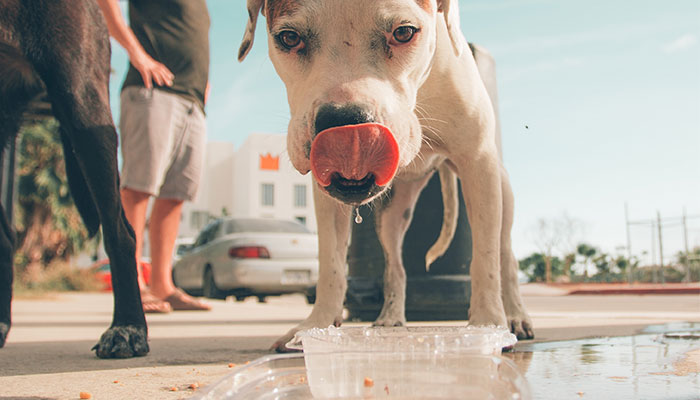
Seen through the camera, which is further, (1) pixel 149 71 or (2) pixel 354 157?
(1) pixel 149 71

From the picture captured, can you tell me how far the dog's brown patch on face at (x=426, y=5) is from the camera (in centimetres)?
207

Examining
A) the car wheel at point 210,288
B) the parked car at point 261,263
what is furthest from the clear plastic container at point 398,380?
the car wheel at point 210,288

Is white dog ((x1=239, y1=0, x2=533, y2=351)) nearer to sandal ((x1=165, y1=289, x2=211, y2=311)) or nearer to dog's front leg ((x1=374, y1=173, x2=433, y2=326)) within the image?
dog's front leg ((x1=374, y1=173, x2=433, y2=326))

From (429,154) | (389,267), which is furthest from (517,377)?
(389,267)

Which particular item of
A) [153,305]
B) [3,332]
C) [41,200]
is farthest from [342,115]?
[41,200]

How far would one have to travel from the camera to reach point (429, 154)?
2.62 metres

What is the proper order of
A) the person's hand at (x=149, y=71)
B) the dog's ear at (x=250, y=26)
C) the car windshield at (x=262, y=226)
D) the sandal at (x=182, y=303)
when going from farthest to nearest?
1. the car windshield at (x=262, y=226)
2. the sandal at (x=182, y=303)
3. the person's hand at (x=149, y=71)
4. the dog's ear at (x=250, y=26)

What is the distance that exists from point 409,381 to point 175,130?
3.87m

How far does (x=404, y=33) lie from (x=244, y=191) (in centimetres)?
4446

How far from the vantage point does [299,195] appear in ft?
151

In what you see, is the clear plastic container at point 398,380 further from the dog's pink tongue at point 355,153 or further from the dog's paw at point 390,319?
the dog's paw at point 390,319

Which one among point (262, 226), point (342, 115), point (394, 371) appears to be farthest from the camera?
point (262, 226)

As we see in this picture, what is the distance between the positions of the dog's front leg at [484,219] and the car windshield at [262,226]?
7.28 meters

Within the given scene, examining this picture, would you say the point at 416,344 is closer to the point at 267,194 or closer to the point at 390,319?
the point at 390,319
